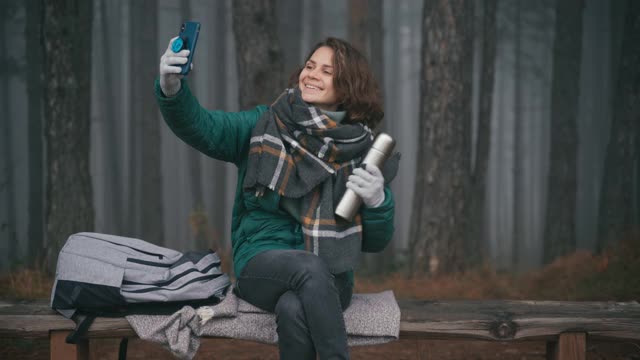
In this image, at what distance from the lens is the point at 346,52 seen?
10.5 ft

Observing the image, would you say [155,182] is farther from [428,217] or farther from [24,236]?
[428,217]

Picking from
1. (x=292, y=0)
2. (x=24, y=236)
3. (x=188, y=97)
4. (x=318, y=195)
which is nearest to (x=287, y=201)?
(x=318, y=195)

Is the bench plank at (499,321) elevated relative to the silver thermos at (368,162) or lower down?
lower down

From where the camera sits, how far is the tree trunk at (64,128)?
6.65 metres

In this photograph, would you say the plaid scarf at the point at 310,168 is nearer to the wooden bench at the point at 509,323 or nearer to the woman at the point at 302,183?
the woman at the point at 302,183

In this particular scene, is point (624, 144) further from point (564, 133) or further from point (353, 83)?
point (353, 83)

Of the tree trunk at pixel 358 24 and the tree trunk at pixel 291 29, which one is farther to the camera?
the tree trunk at pixel 291 29

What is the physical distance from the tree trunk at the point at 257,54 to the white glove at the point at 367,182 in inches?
129

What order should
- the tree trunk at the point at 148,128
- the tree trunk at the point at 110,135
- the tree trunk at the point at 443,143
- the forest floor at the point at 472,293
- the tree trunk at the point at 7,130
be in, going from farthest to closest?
the tree trunk at the point at 110,135, the tree trunk at the point at 148,128, the tree trunk at the point at 7,130, the tree trunk at the point at 443,143, the forest floor at the point at 472,293

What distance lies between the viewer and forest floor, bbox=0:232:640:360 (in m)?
4.80

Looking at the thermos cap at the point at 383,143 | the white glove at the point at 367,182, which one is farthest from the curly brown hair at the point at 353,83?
the white glove at the point at 367,182

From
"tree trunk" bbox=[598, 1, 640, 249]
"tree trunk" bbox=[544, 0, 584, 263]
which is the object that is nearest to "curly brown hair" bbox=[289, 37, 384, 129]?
"tree trunk" bbox=[598, 1, 640, 249]

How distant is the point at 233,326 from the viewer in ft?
9.75

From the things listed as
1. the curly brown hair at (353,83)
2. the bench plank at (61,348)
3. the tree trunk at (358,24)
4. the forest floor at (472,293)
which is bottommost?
the forest floor at (472,293)
